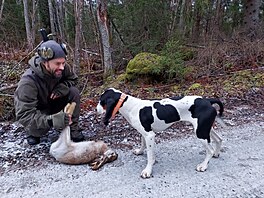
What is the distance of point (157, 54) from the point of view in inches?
264

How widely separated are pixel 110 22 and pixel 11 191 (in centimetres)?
617

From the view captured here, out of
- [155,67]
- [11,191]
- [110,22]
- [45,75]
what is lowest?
[11,191]

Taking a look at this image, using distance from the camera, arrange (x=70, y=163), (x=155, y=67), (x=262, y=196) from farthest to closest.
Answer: (x=155, y=67), (x=70, y=163), (x=262, y=196)

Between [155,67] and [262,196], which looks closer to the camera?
[262,196]

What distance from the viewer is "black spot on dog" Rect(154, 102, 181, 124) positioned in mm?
2410

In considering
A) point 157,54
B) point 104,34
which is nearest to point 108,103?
point 104,34

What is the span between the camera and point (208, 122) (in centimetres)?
236

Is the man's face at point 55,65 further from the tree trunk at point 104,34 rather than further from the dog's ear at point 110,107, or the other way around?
the tree trunk at point 104,34

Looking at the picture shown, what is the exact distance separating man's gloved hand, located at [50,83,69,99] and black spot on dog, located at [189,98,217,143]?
1583 millimetres

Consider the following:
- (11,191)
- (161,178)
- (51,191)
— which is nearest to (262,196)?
(161,178)

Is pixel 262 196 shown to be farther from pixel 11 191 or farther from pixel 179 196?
pixel 11 191

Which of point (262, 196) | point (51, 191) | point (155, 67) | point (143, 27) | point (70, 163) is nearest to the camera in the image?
point (262, 196)

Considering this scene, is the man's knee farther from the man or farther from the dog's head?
the dog's head

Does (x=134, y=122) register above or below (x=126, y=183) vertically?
above
